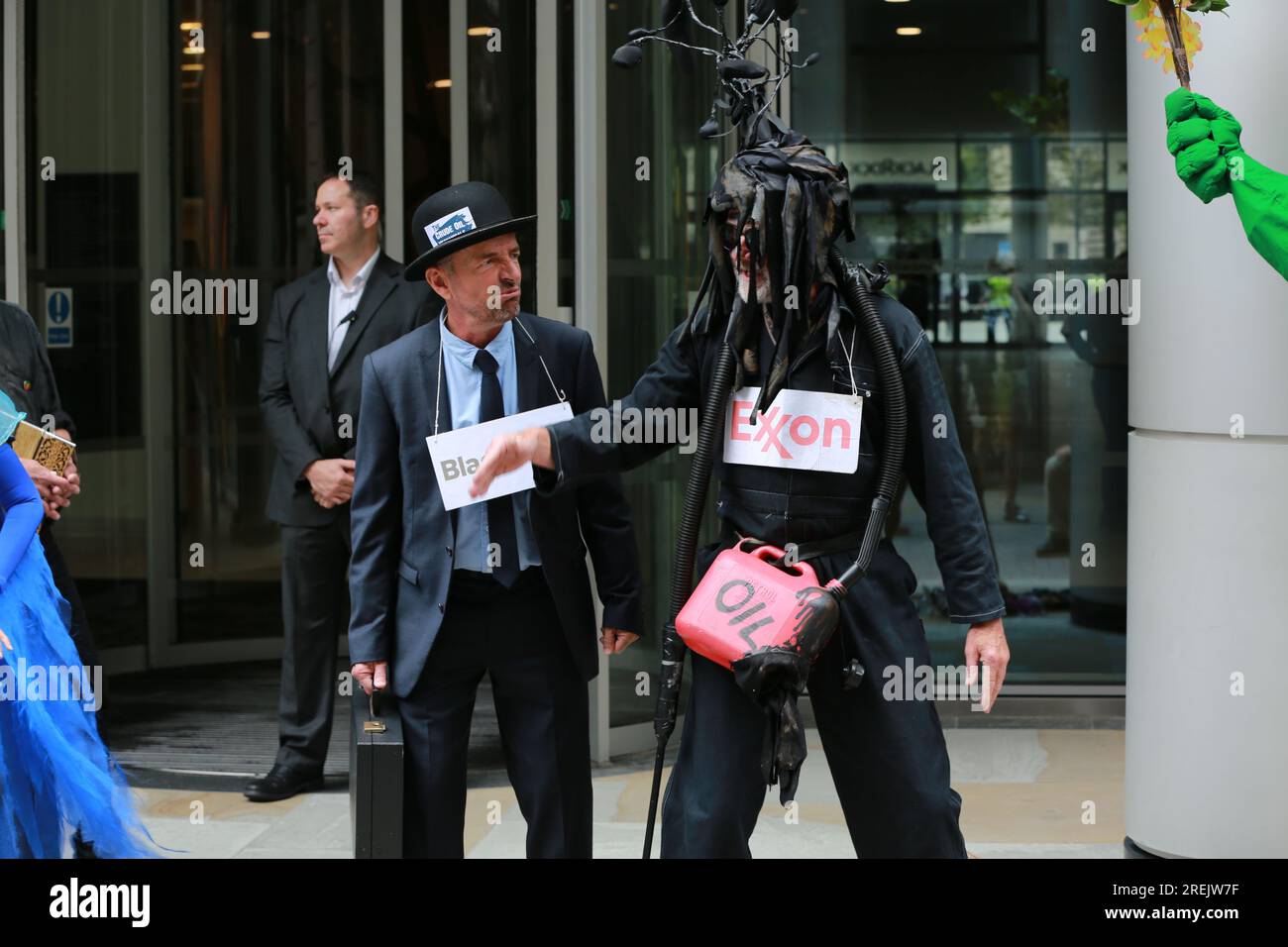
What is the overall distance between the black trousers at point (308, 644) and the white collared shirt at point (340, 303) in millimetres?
637

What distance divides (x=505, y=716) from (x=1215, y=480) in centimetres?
218

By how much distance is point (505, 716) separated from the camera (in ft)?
14.3

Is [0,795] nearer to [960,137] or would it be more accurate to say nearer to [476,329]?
[476,329]

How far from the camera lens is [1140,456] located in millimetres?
5352

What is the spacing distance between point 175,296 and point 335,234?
2560 millimetres

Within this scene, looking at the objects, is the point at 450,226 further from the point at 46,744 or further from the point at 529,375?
the point at 46,744

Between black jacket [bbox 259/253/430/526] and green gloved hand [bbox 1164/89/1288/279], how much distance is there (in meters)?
2.82

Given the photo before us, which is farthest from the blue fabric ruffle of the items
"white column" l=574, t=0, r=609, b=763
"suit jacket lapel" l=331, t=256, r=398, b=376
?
"white column" l=574, t=0, r=609, b=763

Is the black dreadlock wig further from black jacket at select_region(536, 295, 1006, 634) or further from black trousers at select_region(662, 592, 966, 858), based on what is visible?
Answer: black trousers at select_region(662, 592, 966, 858)

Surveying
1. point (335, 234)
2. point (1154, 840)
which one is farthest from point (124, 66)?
point (1154, 840)

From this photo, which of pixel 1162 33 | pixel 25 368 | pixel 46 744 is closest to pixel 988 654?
pixel 1162 33

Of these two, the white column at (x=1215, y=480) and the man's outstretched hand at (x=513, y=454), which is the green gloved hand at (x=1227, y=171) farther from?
the man's outstretched hand at (x=513, y=454)

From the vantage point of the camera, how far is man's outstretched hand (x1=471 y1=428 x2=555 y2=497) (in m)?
4.04

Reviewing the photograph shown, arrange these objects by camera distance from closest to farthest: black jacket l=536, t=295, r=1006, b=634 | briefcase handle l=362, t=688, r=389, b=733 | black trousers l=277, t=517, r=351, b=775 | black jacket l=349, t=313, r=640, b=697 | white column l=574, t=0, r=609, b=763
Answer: black jacket l=536, t=295, r=1006, b=634, briefcase handle l=362, t=688, r=389, b=733, black jacket l=349, t=313, r=640, b=697, black trousers l=277, t=517, r=351, b=775, white column l=574, t=0, r=609, b=763
